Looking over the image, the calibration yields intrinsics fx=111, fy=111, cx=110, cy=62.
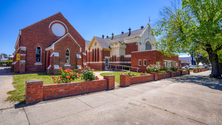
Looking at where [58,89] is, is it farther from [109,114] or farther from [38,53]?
[38,53]

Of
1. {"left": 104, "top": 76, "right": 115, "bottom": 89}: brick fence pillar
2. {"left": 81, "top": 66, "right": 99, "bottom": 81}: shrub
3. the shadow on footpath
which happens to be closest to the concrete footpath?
{"left": 81, "top": 66, "right": 99, "bottom": 81}: shrub

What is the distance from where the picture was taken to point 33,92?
15.5ft

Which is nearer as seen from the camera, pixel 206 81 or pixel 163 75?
pixel 206 81

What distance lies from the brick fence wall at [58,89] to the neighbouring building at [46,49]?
10185 mm

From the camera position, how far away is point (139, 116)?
3744 mm

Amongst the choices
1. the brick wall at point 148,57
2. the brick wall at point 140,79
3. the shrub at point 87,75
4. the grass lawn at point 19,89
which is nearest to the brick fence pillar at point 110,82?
the shrub at point 87,75

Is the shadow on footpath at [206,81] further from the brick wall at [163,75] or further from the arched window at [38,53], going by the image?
the arched window at [38,53]

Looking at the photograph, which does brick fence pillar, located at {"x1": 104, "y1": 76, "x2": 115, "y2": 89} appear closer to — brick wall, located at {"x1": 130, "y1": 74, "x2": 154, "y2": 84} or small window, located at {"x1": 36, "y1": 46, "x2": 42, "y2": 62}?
brick wall, located at {"x1": 130, "y1": 74, "x2": 154, "y2": 84}

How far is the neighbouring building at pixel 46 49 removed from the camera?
52.4 feet

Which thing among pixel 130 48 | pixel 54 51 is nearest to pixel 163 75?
pixel 54 51

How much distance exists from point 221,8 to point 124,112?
15979mm

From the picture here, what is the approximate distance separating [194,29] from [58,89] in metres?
14.6

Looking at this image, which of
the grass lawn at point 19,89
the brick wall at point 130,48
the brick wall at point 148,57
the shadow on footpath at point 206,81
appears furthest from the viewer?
the brick wall at point 130,48

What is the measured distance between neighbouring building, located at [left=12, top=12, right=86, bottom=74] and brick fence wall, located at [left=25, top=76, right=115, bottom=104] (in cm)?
1018
